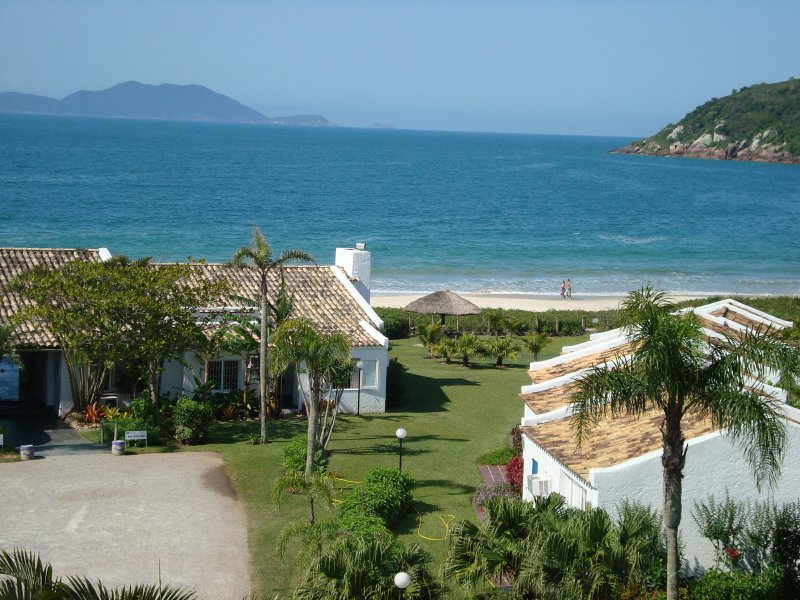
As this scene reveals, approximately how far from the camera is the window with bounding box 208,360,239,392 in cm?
2745

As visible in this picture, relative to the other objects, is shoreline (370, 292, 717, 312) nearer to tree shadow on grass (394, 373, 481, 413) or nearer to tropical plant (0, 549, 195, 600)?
tree shadow on grass (394, 373, 481, 413)

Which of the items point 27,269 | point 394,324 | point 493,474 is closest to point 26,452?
point 27,269

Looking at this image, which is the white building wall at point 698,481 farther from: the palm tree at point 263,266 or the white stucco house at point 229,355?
the white stucco house at point 229,355

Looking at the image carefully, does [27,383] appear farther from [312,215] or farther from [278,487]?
[312,215]

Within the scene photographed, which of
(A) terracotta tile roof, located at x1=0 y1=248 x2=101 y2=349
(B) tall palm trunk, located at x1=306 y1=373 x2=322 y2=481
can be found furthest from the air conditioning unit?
(A) terracotta tile roof, located at x1=0 y1=248 x2=101 y2=349

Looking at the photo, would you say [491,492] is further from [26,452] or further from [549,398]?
[26,452]

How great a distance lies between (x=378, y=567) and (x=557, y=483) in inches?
209

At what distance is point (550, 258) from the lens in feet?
247

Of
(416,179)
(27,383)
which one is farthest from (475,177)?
(27,383)

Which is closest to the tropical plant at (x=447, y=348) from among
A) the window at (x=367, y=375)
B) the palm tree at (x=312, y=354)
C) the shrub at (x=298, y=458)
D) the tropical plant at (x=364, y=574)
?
the window at (x=367, y=375)

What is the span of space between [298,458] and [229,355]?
6.35 m

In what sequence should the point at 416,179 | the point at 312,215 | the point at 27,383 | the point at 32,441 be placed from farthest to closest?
the point at 416,179 → the point at 312,215 → the point at 27,383 → the point at 32,441

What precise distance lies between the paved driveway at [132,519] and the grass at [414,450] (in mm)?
455

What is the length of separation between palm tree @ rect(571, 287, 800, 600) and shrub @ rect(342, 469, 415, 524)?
5.88 m
